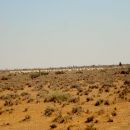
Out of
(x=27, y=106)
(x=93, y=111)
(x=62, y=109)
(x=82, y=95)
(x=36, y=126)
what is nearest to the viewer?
(x=36, y=126)

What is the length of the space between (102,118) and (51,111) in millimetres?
3952

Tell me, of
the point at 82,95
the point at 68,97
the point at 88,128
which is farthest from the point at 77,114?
the point at 82,95

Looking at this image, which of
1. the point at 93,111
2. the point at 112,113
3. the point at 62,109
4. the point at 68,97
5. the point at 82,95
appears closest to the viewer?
the point at 112,113

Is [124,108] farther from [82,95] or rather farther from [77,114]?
[82,95]

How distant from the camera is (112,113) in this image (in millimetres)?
18312

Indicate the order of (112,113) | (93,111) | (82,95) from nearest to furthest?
(112,113) < (93,111) < (82,95)

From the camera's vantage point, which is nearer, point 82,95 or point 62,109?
point 62,109

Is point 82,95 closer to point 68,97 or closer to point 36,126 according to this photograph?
point 68,97

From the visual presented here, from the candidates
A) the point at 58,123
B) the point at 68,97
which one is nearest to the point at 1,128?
the point at 58,123

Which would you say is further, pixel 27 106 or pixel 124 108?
pixel 27 106

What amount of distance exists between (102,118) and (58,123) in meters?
2.17

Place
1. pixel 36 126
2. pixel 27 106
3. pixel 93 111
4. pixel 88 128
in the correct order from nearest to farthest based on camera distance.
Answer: pixel 88 128 → pixel 36 126 → pixel 93 111 → pixel 27 106

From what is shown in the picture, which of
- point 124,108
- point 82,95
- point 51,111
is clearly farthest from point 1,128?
point 82,95

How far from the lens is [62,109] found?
70.1ft
